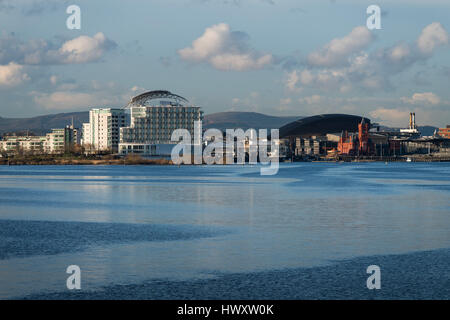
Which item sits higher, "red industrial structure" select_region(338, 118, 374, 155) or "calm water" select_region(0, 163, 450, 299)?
"red industrial structure" select_region(338, 118, 374, 155)

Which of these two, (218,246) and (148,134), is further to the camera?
(148,134)

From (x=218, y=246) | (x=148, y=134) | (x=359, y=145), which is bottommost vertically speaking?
(x=218, y=246)

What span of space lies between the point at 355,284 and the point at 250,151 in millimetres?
169805

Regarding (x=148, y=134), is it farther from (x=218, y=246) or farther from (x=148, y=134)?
(x=218, y=246)

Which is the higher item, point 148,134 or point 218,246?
point 148,134

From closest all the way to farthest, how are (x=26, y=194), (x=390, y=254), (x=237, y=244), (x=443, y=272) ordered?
(x=443, y=272) → (x=390, y=254) → (x=237, y=244) → (x=26, y=194)

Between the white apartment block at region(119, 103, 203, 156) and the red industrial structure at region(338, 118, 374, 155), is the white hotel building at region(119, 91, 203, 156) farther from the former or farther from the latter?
the red industrial structure at region(338, 118, 374, 155)

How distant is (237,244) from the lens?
2489 centimetres

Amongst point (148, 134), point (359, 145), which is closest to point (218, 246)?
point (148, 134)

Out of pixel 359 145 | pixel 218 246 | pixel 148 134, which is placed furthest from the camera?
pixel 359 145

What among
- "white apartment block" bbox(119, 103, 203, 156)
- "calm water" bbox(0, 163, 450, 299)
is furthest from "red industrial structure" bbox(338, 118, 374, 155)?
"calm water" bbox(0, 163, 450, 299)

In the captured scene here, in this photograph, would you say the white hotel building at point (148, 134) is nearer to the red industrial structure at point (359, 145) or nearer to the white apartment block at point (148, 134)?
the white apartment block at point (148, 134)
